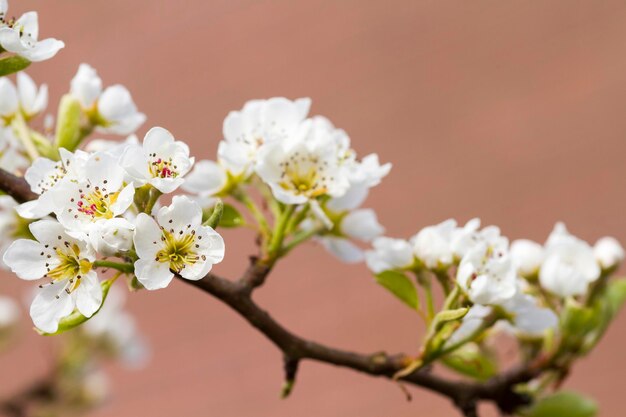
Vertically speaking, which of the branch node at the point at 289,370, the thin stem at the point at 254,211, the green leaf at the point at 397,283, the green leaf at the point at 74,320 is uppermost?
the thin stem at the point at 254,211

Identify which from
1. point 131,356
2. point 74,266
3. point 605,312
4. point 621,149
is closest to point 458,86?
point 621,149

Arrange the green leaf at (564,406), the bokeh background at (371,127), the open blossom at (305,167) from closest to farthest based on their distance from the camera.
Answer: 1. the open blossom at (305,167)
2. the green leaf at (564,406)
3. the bokeh background at (371,127)

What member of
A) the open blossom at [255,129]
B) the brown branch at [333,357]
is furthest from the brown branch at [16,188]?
the open blossom at [255,129]

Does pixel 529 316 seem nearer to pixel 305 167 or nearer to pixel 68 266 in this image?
pixel 305 167

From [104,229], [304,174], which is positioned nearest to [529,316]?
[304,174]

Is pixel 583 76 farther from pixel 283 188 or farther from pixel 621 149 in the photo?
pixel 283 188

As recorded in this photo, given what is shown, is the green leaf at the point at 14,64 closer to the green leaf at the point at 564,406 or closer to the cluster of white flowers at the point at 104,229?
the cluster of white flowers at the point at 104,229
